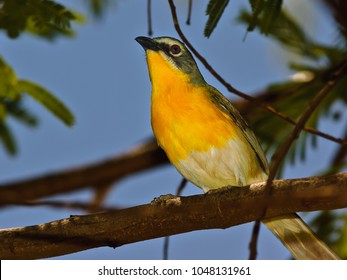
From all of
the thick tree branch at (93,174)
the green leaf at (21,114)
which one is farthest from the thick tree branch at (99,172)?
the green leaf at (21,114)

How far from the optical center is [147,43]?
5410 millimetres

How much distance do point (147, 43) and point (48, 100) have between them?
0.94 m

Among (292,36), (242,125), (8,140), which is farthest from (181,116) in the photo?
(8,140)

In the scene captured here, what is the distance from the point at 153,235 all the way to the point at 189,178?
1325 mm

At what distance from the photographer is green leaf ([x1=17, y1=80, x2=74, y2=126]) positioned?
17.4 feet

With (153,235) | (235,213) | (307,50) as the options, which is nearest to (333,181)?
(235,213)

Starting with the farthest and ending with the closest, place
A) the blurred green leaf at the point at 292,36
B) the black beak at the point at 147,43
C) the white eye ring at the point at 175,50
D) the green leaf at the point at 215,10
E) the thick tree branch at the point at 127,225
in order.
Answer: the blurred green leaf at the point at 292,36 < the white eye ring at the point at 175,50 < the black beak at the point at 147,43 < the green leaf at the point at 215,10 < the thick tree branch at the point at 127,225

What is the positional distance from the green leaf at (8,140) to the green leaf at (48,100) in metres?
1.44

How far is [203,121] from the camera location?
16.8ft

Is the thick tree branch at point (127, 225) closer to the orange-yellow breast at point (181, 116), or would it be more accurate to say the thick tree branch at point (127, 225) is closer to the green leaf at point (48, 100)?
the orange-yellow breast at point (181, 116)

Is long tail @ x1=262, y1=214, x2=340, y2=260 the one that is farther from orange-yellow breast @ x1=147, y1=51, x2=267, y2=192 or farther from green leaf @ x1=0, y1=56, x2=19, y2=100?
green leaf @ x1=0, y1=56, x2=19, y2=100

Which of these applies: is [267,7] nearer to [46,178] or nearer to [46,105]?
[46,105]

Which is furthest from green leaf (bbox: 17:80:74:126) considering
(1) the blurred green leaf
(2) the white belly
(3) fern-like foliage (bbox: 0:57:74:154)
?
(1) the blurred green leaf

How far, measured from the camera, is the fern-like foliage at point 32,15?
189 inches
